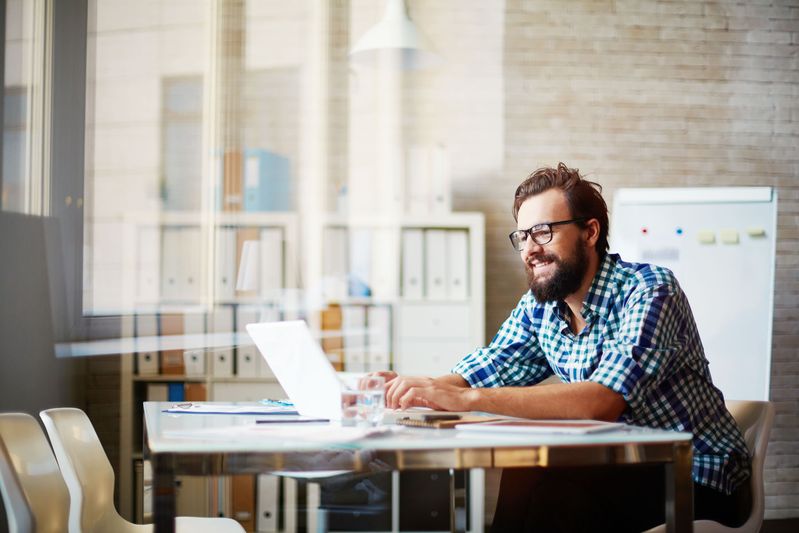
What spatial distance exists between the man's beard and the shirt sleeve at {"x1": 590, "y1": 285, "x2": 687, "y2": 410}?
0.16 m

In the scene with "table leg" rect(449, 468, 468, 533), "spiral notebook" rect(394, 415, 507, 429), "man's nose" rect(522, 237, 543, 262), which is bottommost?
"table leg" rect(449, 468, 468, 533)

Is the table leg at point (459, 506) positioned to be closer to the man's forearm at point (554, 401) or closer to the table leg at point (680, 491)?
the man's forearm at point (554, 401)

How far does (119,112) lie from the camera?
3912 mm

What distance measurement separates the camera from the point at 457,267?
394cm

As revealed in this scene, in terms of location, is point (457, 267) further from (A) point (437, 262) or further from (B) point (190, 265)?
(B) point (190, 265)

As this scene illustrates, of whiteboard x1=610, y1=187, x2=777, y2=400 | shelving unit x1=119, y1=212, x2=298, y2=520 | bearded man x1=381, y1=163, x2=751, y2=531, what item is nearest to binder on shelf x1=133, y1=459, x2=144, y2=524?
shelving unit x1=119, y1=212, x2=298, y2=520

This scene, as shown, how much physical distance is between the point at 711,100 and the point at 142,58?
2752mm

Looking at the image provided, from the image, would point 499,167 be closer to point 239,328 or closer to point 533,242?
point 239,328

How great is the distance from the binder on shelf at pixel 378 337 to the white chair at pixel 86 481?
1899 millimetres

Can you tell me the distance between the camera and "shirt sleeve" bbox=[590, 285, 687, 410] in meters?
1.72

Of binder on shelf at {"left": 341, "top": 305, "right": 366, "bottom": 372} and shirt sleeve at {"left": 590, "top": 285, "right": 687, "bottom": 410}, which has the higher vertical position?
shirt sleeve at {"left": 590, "top": 285, "right": 687, "bottom": 410}

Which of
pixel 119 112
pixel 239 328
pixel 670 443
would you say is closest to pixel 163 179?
pixel 119 112

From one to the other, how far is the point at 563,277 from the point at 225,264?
7.48ft

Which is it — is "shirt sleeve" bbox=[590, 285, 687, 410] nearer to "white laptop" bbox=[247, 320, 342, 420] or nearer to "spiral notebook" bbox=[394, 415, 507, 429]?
"spiral notebook" bbox=[394, 415, 507, 429]
